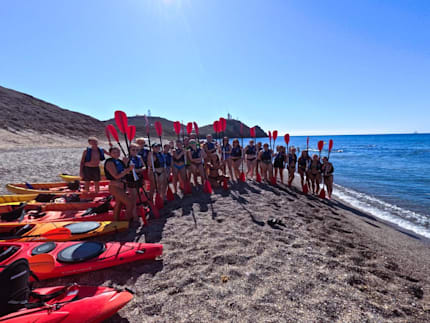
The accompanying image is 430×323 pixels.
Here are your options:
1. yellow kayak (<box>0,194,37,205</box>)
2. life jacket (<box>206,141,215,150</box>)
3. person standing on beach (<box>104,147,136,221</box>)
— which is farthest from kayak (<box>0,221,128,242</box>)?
life jacket (<box>206,141,215,150</box>)

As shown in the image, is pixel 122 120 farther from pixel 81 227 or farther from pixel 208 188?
pixel 208 188

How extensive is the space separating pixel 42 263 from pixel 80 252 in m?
0.45

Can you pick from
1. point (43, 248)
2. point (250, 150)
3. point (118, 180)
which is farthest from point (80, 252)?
point (250, 150)

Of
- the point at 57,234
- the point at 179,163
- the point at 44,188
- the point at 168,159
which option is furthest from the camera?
the point at 44,188

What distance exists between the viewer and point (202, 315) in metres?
2.40

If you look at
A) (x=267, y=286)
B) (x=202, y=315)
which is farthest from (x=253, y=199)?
(x=202, y=315)

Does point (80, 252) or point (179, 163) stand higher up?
point (179, 163)

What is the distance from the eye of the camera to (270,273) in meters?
3.10

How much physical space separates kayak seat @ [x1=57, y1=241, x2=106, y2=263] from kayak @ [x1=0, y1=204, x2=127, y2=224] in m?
1.64

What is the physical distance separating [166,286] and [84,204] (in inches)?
158

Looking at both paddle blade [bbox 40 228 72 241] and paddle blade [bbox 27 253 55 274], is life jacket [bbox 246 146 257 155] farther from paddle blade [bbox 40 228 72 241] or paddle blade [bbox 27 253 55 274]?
paddle blade [bbox 27 253 55 274]

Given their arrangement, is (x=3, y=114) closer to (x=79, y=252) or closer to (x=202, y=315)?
(x=79, y=252)

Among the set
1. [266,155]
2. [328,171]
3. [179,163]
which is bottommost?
[328,171]

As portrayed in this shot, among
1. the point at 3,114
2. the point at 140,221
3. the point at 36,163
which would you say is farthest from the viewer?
the point at 3,114
